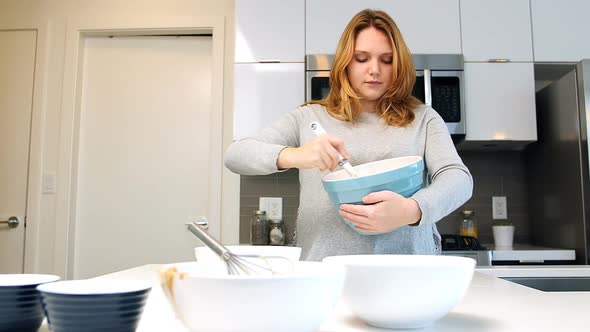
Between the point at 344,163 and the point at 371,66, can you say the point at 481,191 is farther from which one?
the point at 344,163

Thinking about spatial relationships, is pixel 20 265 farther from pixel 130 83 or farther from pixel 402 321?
pixel 402 321

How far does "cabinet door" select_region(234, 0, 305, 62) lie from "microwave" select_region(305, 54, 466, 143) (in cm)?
13

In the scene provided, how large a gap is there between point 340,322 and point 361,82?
76cm

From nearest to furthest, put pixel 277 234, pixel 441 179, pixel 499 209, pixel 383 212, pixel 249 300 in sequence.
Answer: pixel 249 300
pixel 383 212
pixel 441 179
pixel 277 234
pixel 499 209

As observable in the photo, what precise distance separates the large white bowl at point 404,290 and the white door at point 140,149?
7.19 feet

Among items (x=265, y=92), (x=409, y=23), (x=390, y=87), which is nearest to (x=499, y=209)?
(x=409, y=23)

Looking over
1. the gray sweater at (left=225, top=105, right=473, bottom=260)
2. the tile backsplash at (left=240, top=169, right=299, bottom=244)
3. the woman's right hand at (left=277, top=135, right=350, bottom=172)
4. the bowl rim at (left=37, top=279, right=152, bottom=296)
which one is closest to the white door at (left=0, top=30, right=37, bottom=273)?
the tile backsplash at (left=240, top=169, right=299, bottom=244)

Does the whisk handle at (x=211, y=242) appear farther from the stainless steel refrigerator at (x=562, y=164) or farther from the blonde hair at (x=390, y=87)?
the stainless steel refrigerator at (x=562, y=164)

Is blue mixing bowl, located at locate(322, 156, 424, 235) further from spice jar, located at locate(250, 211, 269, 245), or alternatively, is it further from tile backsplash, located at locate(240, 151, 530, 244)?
tile backsplash, located at locate(240, 151, 530, 244)

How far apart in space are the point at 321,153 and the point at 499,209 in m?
1.92

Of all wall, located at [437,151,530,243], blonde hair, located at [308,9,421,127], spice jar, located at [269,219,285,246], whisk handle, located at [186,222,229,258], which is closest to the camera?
whisk handle, located at [186,222,229,258]

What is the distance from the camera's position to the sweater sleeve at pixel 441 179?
0.94 m

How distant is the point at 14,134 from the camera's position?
271 centimetres

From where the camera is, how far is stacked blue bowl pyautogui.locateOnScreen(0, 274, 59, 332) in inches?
19.7
